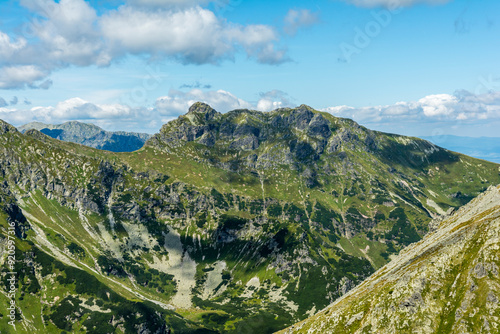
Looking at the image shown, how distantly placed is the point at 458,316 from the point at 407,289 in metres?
18.5

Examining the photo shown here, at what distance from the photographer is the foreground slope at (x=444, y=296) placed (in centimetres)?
10138

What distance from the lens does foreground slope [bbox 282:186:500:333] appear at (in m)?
101

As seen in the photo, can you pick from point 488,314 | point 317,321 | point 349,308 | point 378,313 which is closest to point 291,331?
point 317,321

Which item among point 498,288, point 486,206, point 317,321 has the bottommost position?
point 317,321

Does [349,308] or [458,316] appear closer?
[458,316]

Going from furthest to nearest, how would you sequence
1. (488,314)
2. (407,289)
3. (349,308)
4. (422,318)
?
(349,308) → (407,289) → (422,318) → (488,314)

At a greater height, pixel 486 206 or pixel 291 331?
pixel 486 206

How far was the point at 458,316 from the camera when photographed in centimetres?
10300

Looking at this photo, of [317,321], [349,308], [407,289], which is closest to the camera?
[407,289]

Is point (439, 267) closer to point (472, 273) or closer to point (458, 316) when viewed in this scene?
point (472, 273)

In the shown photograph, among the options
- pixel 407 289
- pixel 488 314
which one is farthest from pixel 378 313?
pixel 488 314

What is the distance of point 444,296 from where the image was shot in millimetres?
111312

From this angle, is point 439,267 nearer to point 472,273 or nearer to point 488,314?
point 472,273

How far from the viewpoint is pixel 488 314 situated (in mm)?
97750
